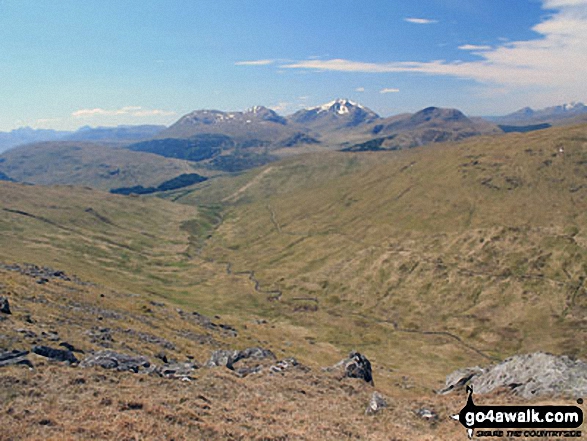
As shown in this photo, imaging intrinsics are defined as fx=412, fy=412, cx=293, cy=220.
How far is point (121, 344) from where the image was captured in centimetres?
6619

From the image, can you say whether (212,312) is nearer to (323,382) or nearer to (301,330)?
(301,330)

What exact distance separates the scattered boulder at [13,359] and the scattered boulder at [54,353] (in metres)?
3.14

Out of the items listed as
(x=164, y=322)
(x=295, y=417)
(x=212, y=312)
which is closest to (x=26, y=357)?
(x=295, y=417)

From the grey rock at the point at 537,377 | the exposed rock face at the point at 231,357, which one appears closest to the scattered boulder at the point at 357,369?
the exposed rock face at the point at 231,357

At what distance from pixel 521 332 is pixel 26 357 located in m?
194

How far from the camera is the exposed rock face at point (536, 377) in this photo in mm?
42906

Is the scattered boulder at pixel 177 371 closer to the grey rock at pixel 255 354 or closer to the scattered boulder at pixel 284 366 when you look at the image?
the scattered boulder at pixel 284 366

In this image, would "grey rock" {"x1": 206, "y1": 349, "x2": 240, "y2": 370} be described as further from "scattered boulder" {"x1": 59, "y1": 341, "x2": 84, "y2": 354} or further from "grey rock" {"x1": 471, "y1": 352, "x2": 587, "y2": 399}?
"grey rock" {"x1": 471, "y1": 352, "x2": 587, "y2": 399}

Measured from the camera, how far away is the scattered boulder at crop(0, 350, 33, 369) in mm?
41438

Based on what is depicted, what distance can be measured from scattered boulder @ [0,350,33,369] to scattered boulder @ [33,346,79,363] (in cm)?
314

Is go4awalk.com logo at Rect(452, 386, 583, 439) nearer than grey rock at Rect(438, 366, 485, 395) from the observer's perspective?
Yes

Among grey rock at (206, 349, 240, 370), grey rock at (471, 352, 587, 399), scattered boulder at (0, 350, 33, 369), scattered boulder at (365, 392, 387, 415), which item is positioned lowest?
grey rock at (206, 349, 240, 370)

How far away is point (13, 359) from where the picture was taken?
1670 inches

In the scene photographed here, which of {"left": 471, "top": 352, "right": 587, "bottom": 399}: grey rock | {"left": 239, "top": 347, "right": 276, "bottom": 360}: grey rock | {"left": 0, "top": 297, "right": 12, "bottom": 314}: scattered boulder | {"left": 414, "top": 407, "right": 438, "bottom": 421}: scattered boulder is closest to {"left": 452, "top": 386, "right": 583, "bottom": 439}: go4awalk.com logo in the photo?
{"left": 414, "top": 407, "right": 438, "bottom": 421}: scattered boulder
